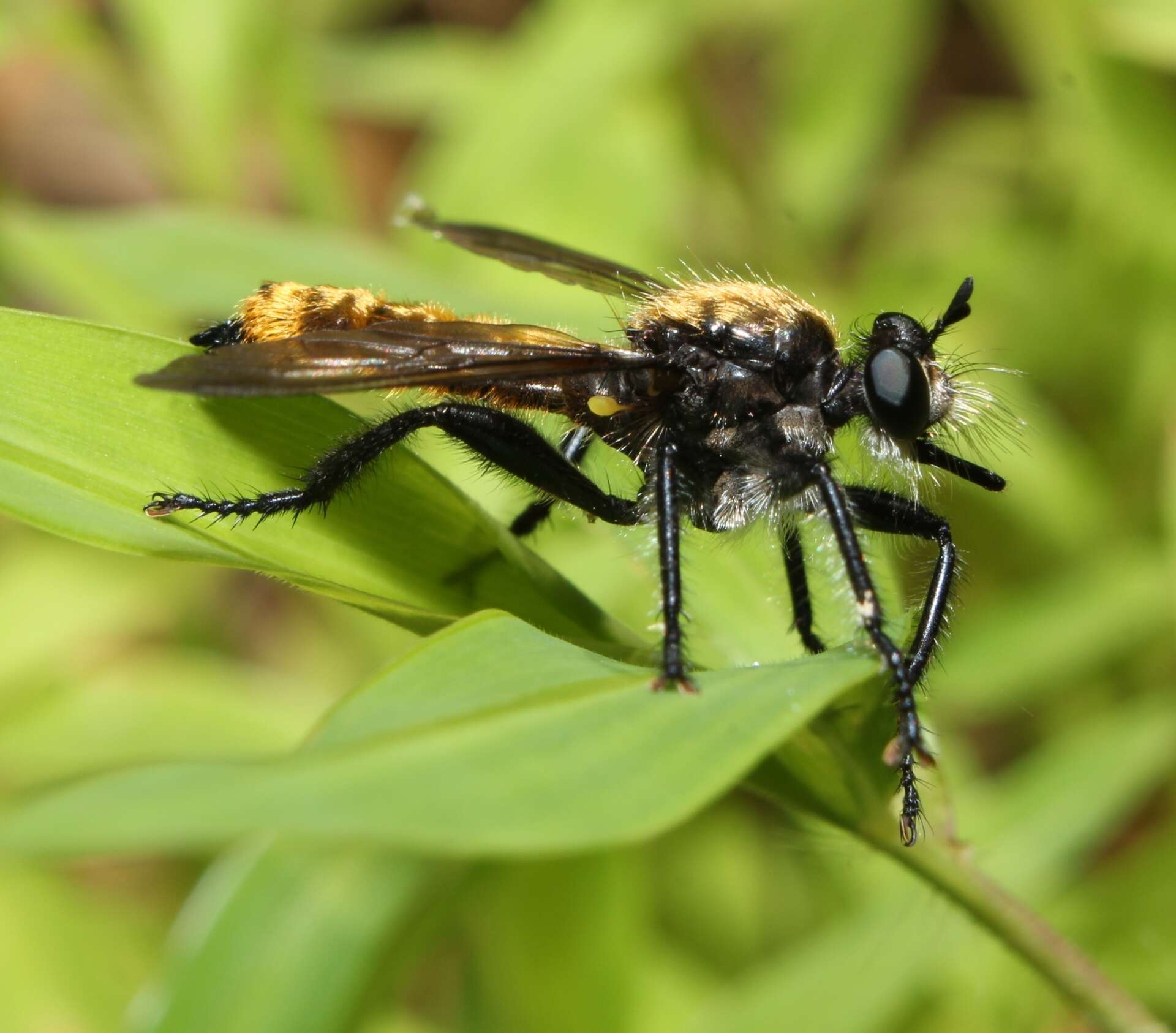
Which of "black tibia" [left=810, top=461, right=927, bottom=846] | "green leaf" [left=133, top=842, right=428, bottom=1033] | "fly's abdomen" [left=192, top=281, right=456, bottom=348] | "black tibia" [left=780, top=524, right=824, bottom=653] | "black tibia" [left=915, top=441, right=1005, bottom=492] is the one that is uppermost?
"fly's abdomen" [left=192, top=281, right=456, bottom=348]

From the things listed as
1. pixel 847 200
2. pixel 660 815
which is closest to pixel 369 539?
pixel 660 815

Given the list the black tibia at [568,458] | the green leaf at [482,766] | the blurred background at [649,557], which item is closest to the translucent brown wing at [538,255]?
the blurred background at [649,557]

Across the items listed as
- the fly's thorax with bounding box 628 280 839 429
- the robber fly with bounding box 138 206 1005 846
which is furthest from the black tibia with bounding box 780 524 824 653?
the fly's thorax with bounding box 628 280 839 429

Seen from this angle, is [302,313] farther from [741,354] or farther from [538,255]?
[741,354]

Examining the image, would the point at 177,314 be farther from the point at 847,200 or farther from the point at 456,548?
the point at 847,200

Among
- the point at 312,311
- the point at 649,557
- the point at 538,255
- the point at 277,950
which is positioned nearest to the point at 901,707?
the point at 649,557

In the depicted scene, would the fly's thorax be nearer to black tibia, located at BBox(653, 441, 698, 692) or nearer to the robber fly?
the robber fly
